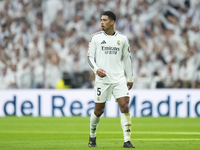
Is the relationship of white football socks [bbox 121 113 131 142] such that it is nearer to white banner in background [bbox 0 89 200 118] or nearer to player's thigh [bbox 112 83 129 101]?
player's thigh [bbox 112 83 129 101]

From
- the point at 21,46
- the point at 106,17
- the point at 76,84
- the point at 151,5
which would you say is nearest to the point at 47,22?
the point at 21,46

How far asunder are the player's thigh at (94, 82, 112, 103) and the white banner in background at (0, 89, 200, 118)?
839 cm

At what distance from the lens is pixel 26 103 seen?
48.8 ft

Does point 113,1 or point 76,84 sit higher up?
point 113,1

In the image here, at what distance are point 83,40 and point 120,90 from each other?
11518mm

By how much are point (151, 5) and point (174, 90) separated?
4.84m

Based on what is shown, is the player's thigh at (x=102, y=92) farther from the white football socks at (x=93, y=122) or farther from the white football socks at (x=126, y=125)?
the white football socks at (x=126, y=125)

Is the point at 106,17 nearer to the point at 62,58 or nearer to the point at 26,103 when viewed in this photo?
the point at 26,103

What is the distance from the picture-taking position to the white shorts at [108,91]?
20.0 feet

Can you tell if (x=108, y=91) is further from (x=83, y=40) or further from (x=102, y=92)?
(x=83, y=40)

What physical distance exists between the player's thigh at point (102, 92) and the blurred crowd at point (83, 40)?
365 inches

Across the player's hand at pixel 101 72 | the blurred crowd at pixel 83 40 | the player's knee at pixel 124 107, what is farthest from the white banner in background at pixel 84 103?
the player's hand at pixel 101 72

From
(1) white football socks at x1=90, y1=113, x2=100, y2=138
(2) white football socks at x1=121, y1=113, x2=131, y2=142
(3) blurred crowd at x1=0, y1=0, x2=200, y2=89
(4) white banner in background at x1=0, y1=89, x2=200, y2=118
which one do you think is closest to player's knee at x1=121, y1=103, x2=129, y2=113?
(2) white football socks at x1=121, y1=113, x2=131, y2=142

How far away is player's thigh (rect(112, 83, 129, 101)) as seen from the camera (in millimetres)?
6055
